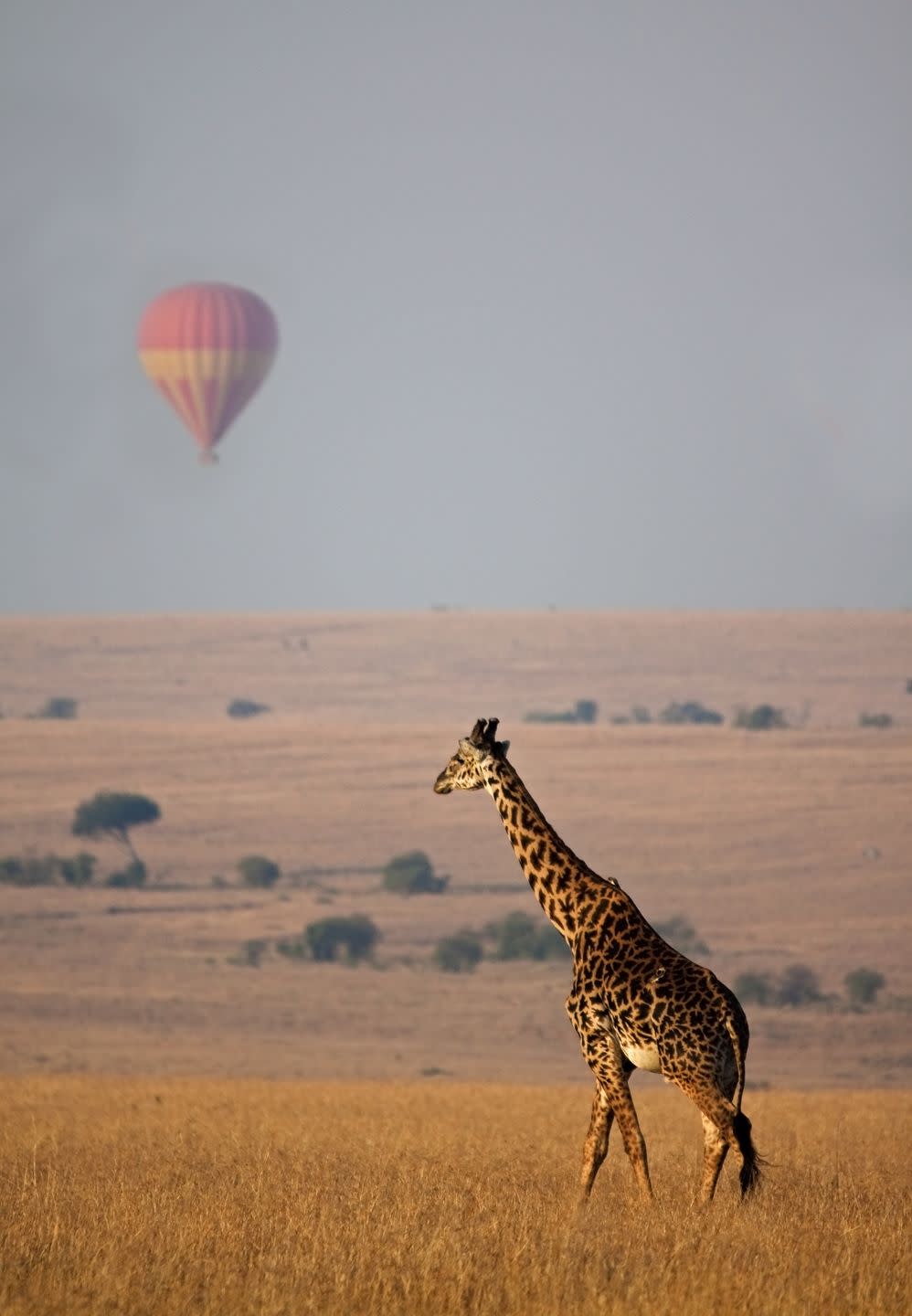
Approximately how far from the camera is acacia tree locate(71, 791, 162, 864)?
95.6 meters

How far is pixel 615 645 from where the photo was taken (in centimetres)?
18175

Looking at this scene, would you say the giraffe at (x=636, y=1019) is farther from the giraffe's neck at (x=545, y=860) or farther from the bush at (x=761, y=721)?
the bush at (x=761, y=721)

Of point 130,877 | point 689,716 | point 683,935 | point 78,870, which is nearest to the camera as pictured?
point 683,935

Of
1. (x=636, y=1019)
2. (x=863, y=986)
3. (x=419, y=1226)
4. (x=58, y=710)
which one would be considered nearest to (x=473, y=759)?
(x=636, y=1019)

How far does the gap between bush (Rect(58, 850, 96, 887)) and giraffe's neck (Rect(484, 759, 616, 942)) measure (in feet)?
239

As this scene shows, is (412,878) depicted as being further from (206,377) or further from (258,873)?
(206,377)

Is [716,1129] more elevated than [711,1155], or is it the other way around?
[716,1129]

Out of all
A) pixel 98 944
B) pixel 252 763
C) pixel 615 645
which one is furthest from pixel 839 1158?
pixel 615 645

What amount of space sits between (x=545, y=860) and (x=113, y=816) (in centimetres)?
8260

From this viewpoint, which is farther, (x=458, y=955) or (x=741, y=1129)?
(x=458, y=955)

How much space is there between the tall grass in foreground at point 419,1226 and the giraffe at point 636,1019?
394 millimetres

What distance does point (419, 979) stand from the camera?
237 feet

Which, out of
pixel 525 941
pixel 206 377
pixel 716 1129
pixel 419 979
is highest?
pixel 206 377

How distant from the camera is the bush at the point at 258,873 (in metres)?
88.8
